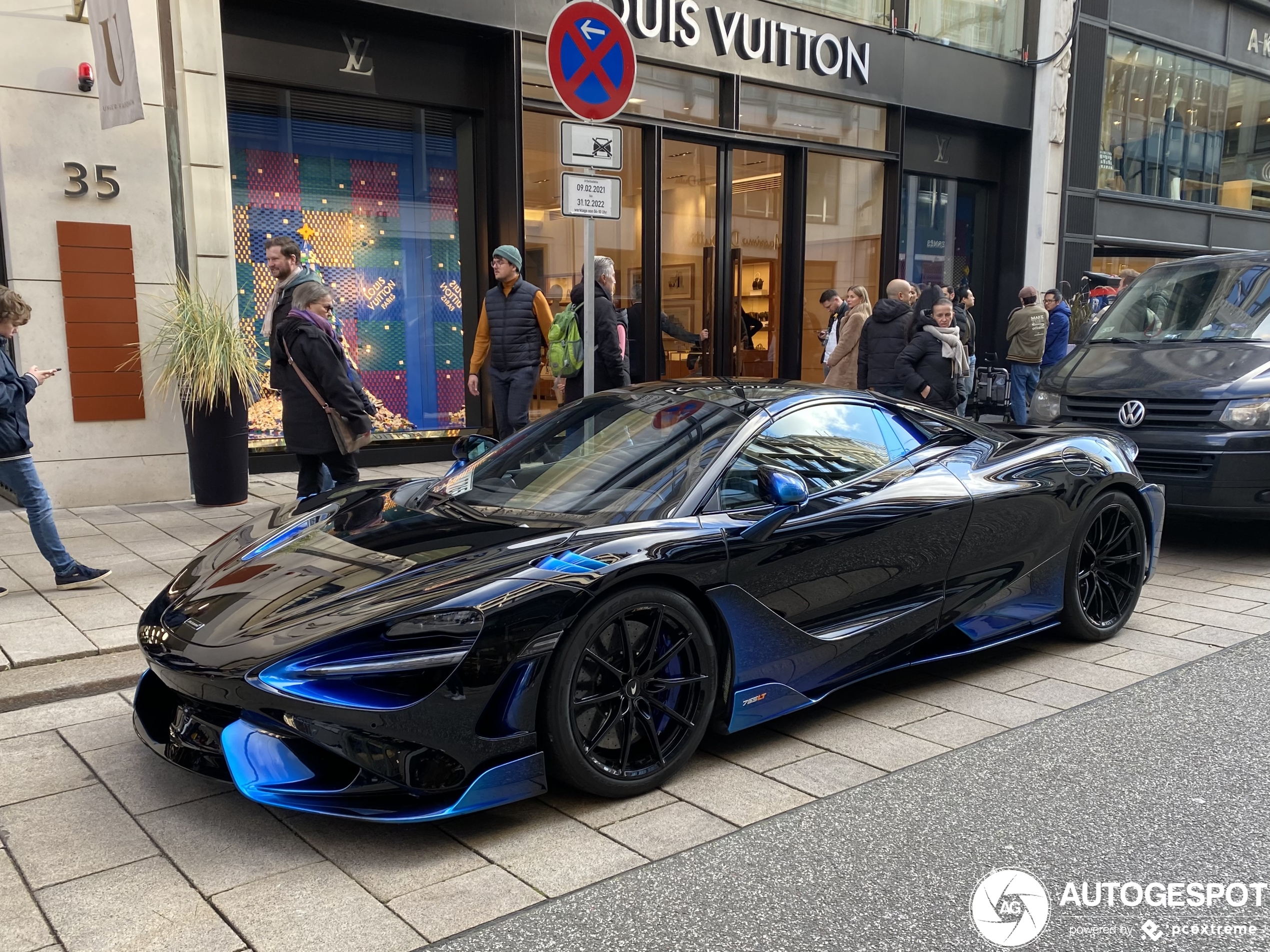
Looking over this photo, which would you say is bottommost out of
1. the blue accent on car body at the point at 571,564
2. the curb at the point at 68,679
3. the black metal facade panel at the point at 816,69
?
the curb at the point at 68,679

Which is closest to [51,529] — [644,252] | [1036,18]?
[644,252]

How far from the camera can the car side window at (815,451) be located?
3.71 meters

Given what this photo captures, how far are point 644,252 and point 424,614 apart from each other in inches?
375

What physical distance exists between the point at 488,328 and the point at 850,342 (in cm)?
369

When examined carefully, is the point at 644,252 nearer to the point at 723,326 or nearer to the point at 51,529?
the point at 723,326

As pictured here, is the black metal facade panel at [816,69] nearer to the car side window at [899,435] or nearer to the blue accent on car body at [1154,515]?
the car side window at [899,435]

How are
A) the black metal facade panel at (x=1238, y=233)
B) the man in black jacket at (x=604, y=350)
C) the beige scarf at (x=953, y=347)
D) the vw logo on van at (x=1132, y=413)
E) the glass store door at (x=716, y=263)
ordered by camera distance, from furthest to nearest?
the black metal facade panel at (x=1238, y=233) → the glass store door at (x=716, y=263) → the beige scarf at (x=953, y=347) → the man in black jacket at (x=604, y=350) → the vw logo on van at (x=1132, y=413)

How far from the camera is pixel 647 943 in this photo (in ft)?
8.21

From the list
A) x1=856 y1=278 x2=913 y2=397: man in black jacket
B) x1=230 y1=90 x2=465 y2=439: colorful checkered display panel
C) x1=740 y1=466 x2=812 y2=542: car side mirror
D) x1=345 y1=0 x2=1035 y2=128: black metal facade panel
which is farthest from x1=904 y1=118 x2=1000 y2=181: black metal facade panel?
x1=740 y1=466 x2=812 y2=542: car side mirror

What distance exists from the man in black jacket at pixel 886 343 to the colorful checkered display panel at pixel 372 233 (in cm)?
422

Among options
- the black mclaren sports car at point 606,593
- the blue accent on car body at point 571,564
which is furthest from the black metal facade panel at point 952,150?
the blue accent on car body at point 571,564

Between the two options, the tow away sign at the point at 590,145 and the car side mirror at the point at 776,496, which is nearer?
the car side mirror at the point at 776,496

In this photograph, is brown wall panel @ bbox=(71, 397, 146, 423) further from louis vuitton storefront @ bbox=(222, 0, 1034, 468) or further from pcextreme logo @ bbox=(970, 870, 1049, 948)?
pcextreme logo @ bbox=(970, 870, 1049, 948)

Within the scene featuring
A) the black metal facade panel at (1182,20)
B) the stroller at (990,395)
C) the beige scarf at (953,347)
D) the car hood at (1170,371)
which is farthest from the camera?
the black metal facade panel at (1182,20)
